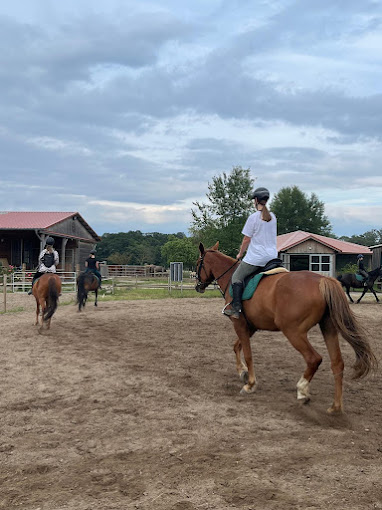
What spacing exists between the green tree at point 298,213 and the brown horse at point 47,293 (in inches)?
2153

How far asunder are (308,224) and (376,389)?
59.4 m

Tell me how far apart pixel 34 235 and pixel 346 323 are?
104 feet

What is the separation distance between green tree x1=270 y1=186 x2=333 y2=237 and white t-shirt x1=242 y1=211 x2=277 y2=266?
58.1 m

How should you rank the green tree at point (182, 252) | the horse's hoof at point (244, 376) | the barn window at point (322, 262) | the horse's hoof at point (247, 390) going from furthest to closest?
the green tree at point (182, 252) < the barn window at point (322, 262) < the horse's hoof at point (244, 376) < the horse's hoof at point (247, 390)

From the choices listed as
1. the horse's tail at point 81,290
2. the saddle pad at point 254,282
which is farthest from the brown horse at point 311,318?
the horse's tail at point 81,290

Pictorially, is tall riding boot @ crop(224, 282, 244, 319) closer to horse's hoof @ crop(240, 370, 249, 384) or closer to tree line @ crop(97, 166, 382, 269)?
horse's hoof @ crop(240, 370, 249, 384)

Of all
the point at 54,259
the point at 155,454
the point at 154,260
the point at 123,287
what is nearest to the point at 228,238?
the point at 123,287

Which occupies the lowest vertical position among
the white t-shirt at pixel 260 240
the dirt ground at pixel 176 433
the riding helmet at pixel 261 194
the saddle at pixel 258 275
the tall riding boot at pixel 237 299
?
the dirt ground at pixel 176 433

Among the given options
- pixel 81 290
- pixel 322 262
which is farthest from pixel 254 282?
pixel 322 262

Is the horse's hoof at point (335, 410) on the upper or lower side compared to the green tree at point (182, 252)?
lower

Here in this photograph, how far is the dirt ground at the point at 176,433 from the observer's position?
136 inches

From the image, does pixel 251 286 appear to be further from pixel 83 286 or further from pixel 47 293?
pixel 83 286

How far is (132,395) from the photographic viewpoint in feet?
20.0

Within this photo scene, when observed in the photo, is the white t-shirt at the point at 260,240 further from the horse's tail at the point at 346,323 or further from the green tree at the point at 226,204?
the green tree at the point at 226,204
